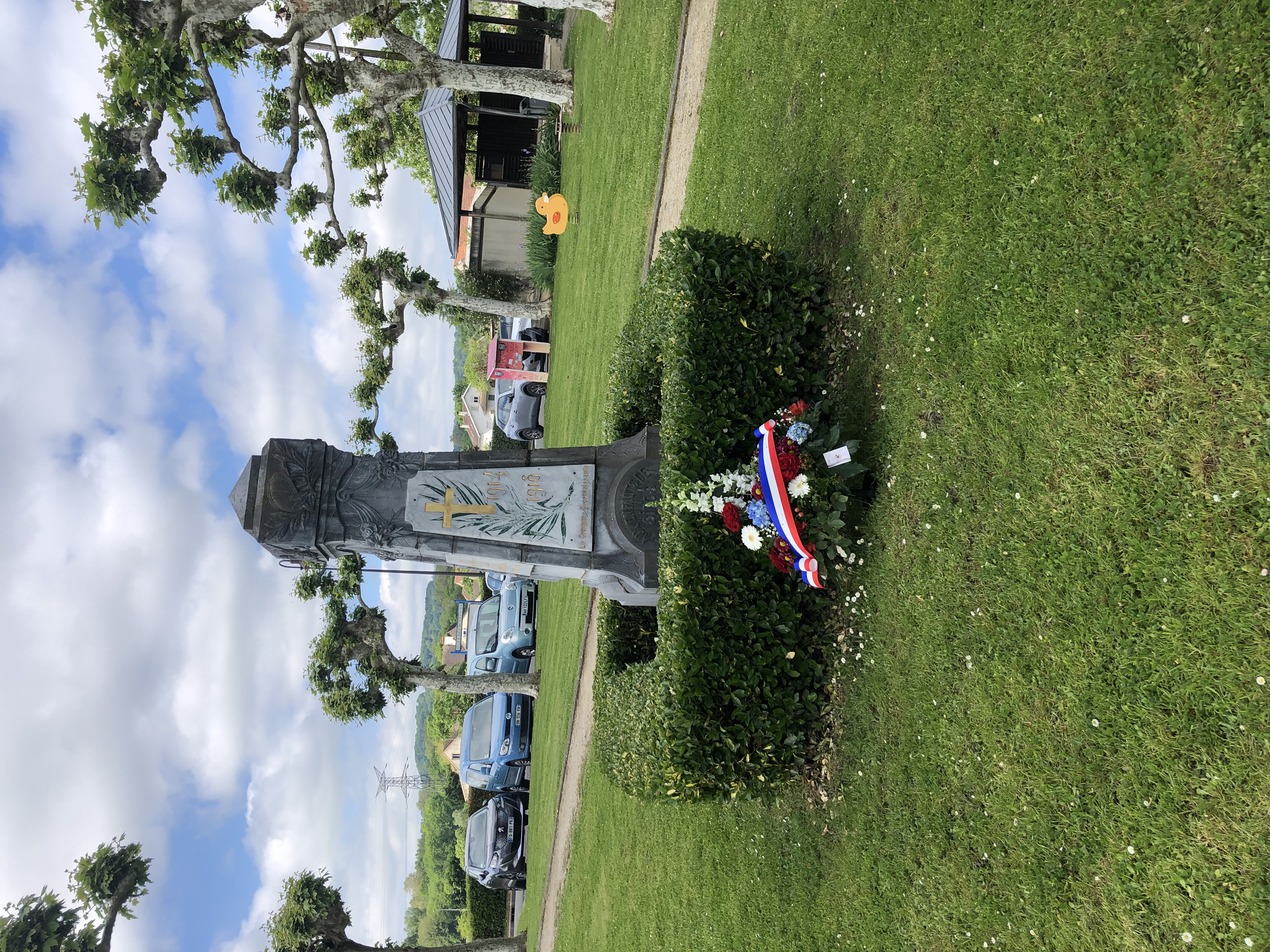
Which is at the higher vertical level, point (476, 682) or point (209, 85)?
point (209, 85)

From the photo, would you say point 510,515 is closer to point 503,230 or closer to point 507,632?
point 507,632

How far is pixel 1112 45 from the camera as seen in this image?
14.7 feet

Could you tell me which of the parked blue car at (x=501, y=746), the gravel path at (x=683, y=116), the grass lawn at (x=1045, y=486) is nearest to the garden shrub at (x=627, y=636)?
the grass lawn at (x=1045, y=486)

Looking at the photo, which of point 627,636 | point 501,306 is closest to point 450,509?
point 627,636

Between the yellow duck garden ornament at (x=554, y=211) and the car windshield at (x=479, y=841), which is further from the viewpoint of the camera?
the car windshield at (x=479, y=841)

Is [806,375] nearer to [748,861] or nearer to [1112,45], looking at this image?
[1112,45]

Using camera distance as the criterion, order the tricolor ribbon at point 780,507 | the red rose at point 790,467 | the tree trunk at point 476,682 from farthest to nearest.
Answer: the tree trunk at point 476,682 → the red rose at point 790,467 → the tricolor ribbon at point 780,507

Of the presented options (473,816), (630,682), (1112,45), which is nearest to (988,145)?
(1112,45)

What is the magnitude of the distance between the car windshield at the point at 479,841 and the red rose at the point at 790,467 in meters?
17.5

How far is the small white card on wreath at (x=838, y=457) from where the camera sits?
5.91m

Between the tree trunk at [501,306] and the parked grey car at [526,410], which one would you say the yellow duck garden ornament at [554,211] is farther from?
the parked grey car at [526,410]

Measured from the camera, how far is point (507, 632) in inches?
872

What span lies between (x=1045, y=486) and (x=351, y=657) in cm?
1579

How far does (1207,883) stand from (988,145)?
4.59m
